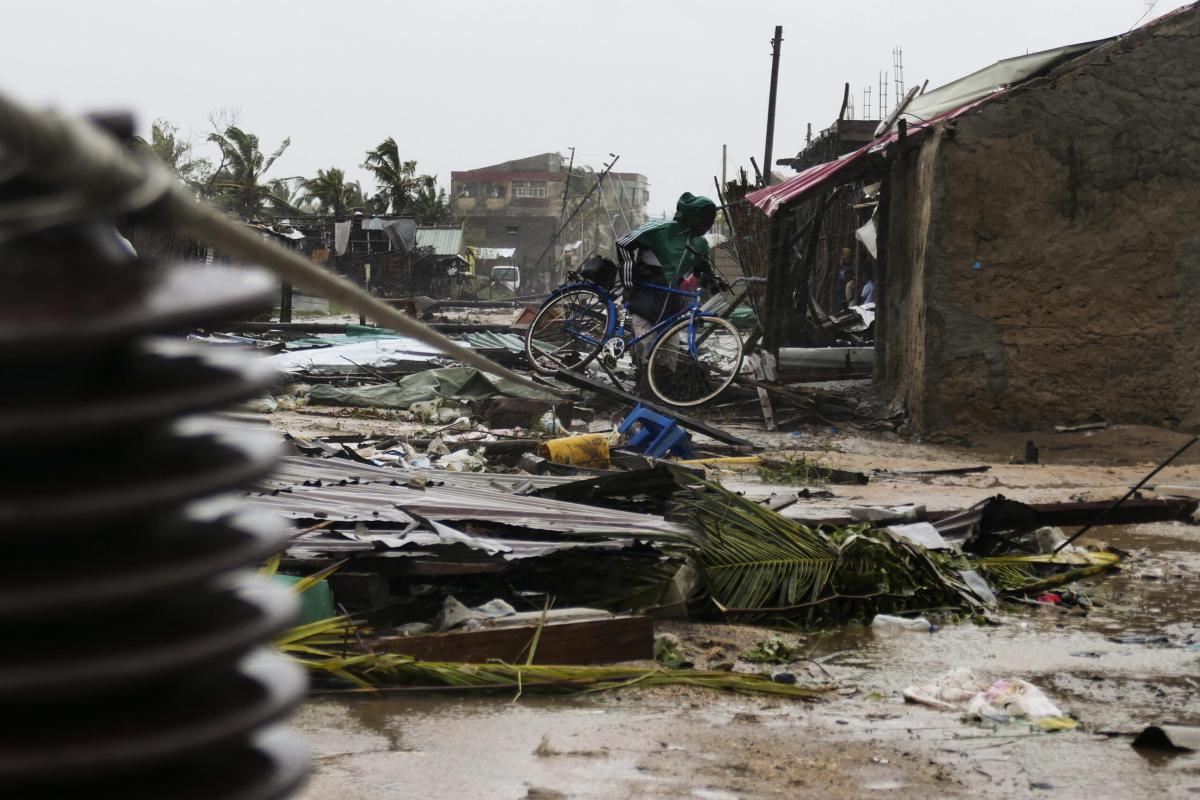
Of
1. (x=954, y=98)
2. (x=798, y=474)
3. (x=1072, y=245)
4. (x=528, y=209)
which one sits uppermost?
(x=528, y=209)

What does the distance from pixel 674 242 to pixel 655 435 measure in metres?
2.83

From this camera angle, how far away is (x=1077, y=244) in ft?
32.4

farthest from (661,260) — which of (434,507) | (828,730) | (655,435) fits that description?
(828,730)

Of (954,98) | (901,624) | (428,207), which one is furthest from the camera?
(428,207)

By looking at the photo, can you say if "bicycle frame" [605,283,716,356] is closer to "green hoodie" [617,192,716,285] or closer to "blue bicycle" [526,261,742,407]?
"blue bicycle" [526,261,742,407]

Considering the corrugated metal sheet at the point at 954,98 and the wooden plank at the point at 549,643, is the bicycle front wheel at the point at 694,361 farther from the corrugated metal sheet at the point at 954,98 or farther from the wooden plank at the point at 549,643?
the wooden plank at the point at 549,643

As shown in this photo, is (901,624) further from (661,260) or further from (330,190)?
(330,190)

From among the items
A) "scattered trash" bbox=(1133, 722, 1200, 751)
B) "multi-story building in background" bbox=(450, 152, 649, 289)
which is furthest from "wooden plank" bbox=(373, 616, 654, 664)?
"multi-story building in background" bbox=(450, 152, 649, 289)

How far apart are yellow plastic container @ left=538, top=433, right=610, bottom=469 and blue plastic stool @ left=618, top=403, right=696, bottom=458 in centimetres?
88

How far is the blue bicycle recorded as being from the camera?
10.8m

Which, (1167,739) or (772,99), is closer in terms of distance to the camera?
(1167,739)

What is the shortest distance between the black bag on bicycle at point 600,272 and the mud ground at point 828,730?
7069 mm

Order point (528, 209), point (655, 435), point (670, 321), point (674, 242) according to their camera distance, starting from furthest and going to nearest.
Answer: point (528, 209) → point (674, 242) → point (670, 321) → point (655, 435)

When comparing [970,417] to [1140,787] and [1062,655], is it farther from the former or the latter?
[1140,787]
